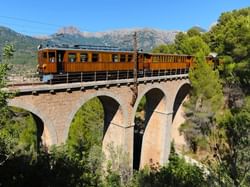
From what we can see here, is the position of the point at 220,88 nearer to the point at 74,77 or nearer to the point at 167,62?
the point at 167,62

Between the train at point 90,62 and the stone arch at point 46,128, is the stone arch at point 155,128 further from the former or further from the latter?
the stone arch at point 46,128

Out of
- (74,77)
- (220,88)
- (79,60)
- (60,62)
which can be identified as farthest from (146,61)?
(60,62)

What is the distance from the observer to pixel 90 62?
20.0 meters

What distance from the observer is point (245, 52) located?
29.4 meters

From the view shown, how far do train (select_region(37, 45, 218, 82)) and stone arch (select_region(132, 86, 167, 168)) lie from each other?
241 cm

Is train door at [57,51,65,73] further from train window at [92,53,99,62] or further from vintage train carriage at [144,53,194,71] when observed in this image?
vintage train carriage at [144,53,194,71]

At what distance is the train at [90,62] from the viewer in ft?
57.9

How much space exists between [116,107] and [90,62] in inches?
155

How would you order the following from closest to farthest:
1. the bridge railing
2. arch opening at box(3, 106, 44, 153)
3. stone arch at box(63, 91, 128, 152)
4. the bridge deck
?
the bridge deck
the bridge railing
arch opening at box(3, 106, 44, 153)
stone arch at box(63, 91, 128, 152)

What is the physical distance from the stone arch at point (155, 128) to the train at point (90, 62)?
7.92ft

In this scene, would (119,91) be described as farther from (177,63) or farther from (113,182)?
(177,63)

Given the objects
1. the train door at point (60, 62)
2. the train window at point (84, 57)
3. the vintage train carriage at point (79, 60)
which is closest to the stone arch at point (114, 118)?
the vintage train carriage at point (79, 60)

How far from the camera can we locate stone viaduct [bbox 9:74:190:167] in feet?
50.7

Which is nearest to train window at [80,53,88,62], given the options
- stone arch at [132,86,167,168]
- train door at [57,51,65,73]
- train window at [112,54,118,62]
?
train door at [57,51,65,73]
